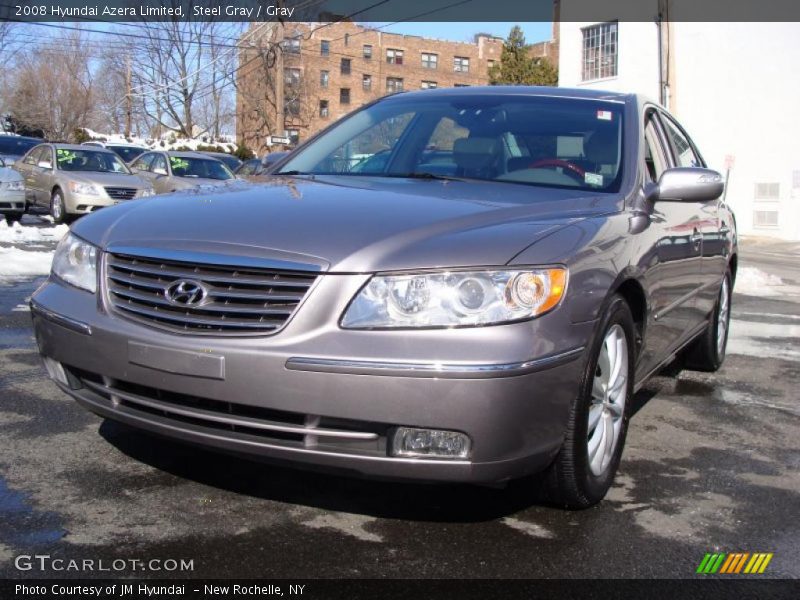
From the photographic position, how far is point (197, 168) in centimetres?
1903

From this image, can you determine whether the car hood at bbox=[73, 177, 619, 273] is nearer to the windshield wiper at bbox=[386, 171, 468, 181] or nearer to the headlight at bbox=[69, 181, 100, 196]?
the windshield wiper at bbox=[386, 171, 468, 181]

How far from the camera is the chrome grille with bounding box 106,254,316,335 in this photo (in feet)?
9.37

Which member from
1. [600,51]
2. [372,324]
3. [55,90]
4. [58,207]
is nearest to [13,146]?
[58,207]

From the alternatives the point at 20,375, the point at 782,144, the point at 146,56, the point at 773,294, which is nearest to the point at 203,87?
the point at 146,56

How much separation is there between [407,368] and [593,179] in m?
1.77

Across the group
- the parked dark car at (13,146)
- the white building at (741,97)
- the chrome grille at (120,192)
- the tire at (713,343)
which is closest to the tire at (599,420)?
the tire at (713,343)

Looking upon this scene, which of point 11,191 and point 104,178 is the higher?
point 104,178

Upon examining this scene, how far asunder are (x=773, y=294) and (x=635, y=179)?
817 cm

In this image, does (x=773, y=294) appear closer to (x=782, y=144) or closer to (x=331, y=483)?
(x=331, y=483)

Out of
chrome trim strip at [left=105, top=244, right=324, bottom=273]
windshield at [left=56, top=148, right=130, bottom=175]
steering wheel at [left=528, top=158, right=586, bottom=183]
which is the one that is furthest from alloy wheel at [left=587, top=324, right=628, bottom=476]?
windshield at [left=56, top=148, right=130, bottom=175]

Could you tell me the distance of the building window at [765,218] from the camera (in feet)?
83.1

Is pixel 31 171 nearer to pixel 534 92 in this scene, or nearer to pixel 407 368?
pixel 534 92

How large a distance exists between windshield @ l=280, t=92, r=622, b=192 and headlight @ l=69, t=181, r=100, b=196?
524 inches

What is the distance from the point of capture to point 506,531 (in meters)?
3.21
